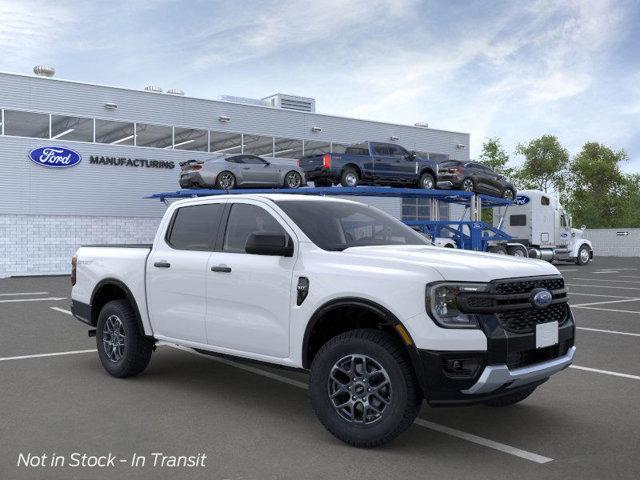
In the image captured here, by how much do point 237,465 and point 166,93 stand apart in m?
28.5

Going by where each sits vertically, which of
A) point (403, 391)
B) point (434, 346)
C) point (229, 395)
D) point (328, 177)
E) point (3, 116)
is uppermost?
point (3, 116)

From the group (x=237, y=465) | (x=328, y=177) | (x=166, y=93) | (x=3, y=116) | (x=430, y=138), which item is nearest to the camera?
(x=237, y=465)

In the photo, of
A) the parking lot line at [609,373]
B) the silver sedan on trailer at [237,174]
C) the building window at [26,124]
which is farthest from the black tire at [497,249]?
the parking lot line at [609,373]

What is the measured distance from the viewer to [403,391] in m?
4.52

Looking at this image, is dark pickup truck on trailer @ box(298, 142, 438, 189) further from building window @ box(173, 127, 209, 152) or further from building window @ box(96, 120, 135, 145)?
building window @ box(96, 120, 135, 145)

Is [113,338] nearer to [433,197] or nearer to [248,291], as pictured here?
[248,291]

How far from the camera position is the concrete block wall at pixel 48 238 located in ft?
88.8

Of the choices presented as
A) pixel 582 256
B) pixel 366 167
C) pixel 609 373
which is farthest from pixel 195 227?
pixel 582 256

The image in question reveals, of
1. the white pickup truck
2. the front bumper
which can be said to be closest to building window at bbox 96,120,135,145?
the white pickup truck

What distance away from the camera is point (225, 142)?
32.7 meters

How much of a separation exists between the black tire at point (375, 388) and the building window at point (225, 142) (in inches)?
1111

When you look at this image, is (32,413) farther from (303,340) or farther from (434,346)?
(434,346)

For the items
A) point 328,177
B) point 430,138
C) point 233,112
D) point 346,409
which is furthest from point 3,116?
point 346,409

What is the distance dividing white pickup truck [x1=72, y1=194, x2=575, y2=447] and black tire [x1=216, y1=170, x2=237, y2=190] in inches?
687
